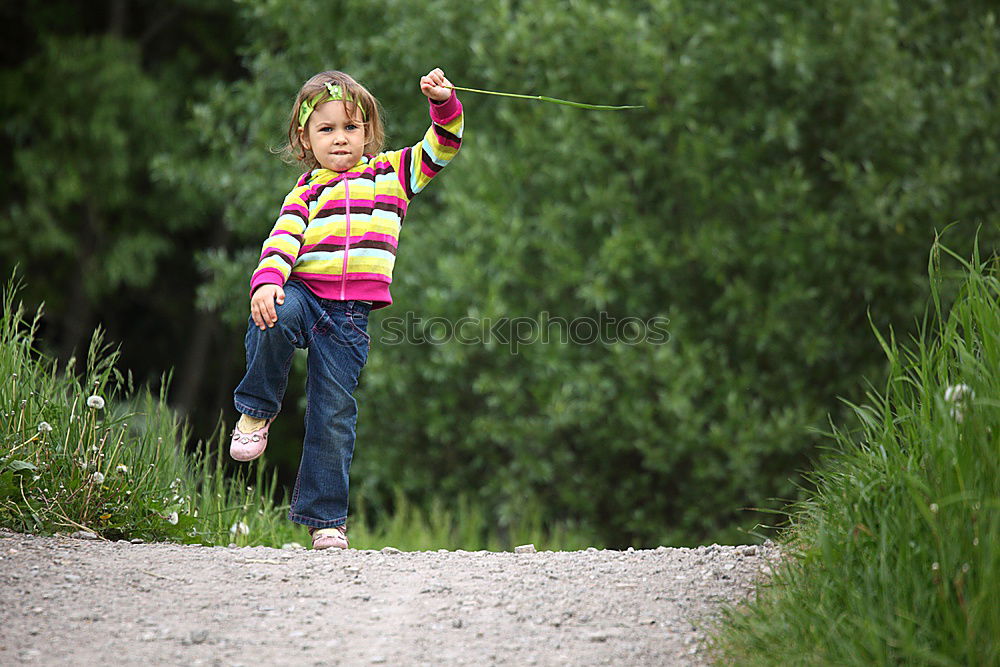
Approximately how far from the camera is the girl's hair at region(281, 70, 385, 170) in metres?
3.66

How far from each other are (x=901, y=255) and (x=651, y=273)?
5.23 ft

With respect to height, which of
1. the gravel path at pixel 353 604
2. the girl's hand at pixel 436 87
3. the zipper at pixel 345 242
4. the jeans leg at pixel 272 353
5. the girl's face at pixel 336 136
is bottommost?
the gravel path at pixel 353 604

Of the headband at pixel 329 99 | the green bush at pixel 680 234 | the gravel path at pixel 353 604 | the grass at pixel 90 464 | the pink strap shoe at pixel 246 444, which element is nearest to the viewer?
the gravel path at pixel 353 604

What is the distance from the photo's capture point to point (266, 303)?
337cm

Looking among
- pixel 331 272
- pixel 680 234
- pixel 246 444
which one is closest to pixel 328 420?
pixel 246 444

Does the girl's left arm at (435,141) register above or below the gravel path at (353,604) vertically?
above

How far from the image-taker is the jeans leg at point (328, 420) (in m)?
3.58

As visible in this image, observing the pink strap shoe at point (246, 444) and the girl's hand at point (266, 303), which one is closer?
the girl's hand at point (266, 303)

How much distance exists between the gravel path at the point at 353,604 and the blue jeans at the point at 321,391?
475 millimetres

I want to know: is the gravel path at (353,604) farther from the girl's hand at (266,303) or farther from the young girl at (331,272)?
the girl's hand at (266,303)

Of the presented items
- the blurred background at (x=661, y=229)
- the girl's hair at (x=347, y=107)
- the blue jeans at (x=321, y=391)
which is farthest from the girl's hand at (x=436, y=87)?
the blurred background at (x=661, y=229)

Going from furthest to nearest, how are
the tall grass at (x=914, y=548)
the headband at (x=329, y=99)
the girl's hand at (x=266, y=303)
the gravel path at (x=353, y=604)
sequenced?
the headband at (x=329, y=99), the girl's hand at (x=266, y=303), the gravel path at (x=353, y=604), the tall grass at (x=914, y=548)

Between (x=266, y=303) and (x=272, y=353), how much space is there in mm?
202

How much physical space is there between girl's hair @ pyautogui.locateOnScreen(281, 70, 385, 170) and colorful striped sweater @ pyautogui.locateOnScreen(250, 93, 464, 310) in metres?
0.18
